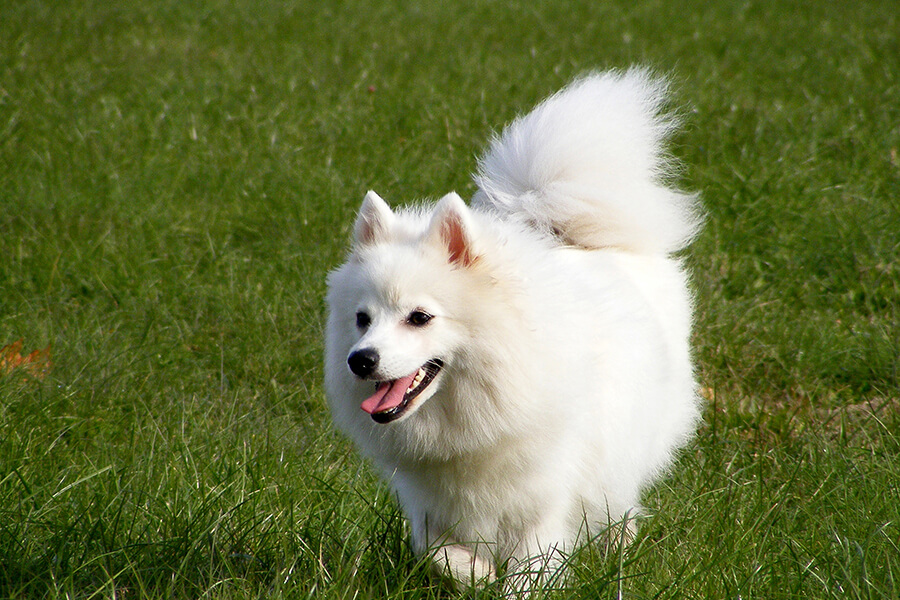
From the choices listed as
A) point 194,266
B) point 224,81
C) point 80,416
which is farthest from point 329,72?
point 80,416

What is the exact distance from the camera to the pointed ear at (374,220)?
2.84 meters

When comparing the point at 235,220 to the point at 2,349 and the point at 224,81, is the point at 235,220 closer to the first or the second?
the point at 2,349

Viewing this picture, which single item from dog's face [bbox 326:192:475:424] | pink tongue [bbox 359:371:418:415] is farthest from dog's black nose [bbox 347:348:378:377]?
pink tongue [bbox 359:371:418:415]

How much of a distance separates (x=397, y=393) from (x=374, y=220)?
0.59 m

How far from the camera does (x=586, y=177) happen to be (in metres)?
3.56

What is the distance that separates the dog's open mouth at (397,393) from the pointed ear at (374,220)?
1.52 ft

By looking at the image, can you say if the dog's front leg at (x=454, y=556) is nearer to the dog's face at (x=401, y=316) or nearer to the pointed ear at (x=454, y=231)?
the dog's face at (x=401, y=316)

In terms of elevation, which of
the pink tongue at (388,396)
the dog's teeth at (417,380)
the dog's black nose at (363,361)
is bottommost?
the dog's teeth at (417,380)

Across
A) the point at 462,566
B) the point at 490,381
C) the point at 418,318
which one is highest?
the point at 418,318

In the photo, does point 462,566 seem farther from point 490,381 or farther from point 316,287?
point 316,287

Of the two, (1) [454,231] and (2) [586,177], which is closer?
(1) [454,231]

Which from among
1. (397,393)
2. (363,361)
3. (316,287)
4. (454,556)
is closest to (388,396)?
(397,393)

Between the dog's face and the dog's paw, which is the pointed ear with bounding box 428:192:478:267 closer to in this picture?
the dog's face

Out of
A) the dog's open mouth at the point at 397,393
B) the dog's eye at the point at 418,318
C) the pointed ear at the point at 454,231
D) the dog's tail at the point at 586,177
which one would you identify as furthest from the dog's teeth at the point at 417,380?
the dog's tail at the point at 586,177
